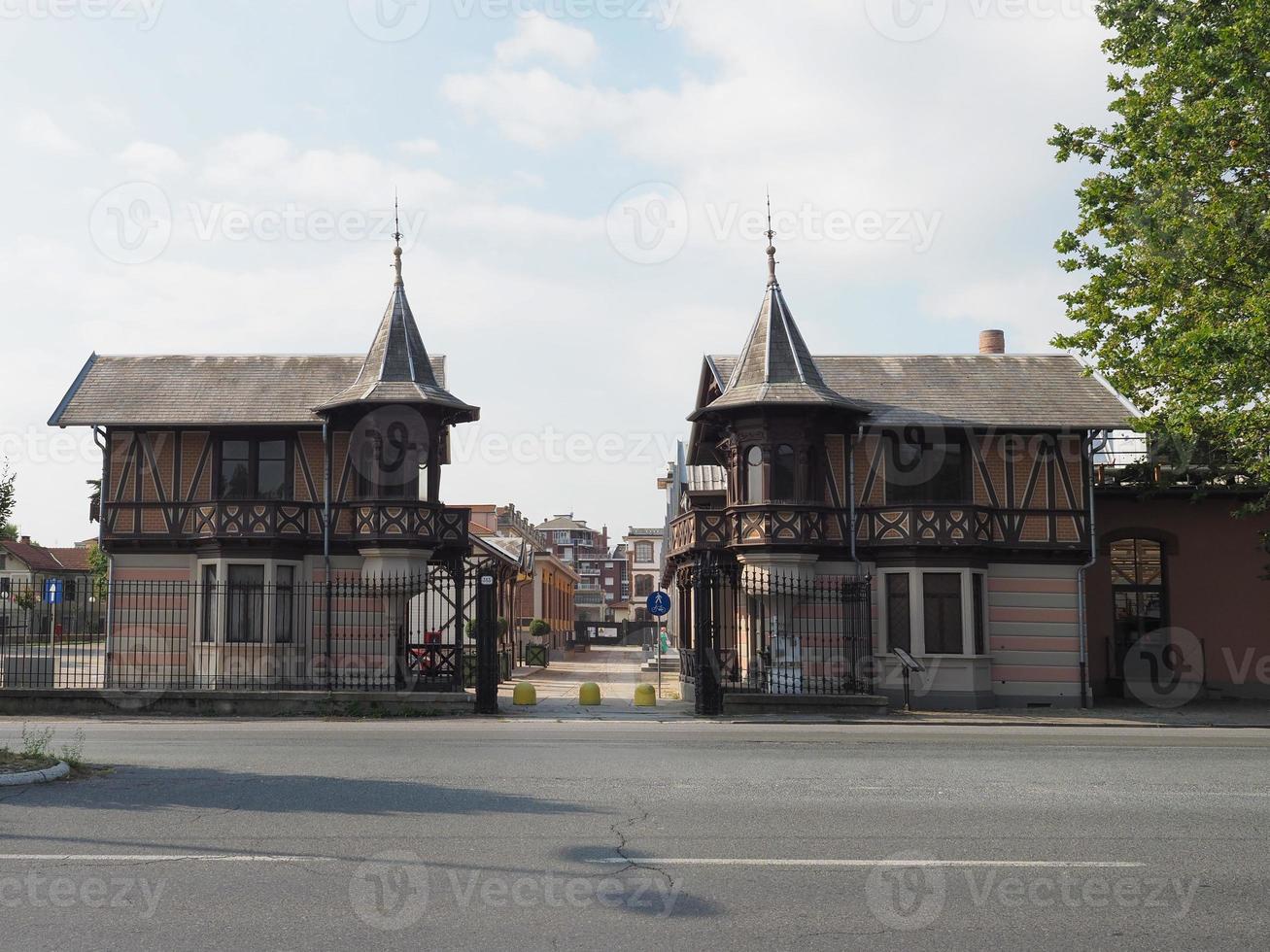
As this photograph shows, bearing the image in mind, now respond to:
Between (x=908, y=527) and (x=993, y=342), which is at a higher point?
(x=993, y=342)

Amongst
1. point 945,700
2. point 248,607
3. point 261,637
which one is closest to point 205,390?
point 248,607

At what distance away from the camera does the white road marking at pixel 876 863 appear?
25.0ft

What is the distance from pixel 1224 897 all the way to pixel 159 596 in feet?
76.9

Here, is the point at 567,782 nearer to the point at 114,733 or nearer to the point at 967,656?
the point at 114,733

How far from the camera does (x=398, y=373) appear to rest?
25781 mm

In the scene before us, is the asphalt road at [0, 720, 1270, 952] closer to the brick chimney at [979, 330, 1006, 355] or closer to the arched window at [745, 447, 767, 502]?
the arched window at [745, 447, 767, 502]

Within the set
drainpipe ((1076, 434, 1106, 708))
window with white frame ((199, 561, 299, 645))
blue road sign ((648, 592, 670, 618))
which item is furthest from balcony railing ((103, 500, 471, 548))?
drainpipe ((1076, 434, 1106, 708))

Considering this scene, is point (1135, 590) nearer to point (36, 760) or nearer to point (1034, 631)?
point (1034, 631)

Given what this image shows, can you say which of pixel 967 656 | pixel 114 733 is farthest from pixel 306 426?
pixel 967 656

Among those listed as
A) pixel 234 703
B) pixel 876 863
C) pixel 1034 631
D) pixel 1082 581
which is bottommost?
pixel 234 703

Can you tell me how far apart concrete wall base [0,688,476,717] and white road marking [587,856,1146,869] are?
14.0 m

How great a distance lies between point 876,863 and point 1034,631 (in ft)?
60.3

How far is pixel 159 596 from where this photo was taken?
25.4 metres

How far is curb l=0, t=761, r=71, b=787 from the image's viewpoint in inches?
420
